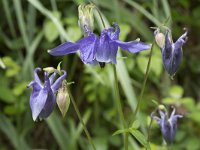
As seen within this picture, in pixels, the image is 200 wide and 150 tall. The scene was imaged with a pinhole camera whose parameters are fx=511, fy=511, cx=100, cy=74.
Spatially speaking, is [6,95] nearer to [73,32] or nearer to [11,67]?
[11,67]

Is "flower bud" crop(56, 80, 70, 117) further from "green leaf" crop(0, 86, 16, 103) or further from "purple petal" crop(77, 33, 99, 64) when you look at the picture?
"green leaf" crop(0, 86, 16, 103)

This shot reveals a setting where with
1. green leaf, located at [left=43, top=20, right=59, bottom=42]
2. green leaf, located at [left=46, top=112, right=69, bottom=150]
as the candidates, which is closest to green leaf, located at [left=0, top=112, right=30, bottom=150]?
green leaf, located at [left=46, top=112, right=69, bottom=150]

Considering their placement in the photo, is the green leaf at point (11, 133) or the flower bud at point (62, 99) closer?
the flower bud at point (62, 99)

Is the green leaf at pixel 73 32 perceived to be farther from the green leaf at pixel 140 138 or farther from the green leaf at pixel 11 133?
the green leaf at pixel 140 138

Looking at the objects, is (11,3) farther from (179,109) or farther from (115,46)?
(115,46)

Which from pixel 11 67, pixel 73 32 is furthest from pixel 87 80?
pixel 11 67

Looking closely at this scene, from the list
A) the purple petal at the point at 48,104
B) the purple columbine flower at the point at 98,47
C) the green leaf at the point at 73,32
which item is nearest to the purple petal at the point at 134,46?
the purple columbine flower at the point at 98,47
